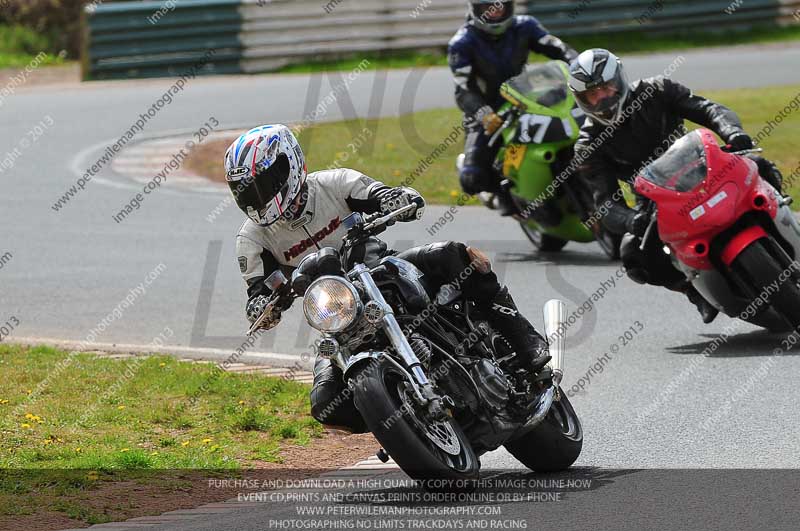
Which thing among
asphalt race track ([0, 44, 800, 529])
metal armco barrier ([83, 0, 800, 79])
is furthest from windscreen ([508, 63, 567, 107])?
metal armco barrier ([83, 0, 800, 79])

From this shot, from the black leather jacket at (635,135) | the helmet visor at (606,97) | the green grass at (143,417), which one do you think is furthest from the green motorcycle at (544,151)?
the green grass at (143,417)

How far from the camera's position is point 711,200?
8.56m

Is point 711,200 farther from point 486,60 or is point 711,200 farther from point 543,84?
point 486,60

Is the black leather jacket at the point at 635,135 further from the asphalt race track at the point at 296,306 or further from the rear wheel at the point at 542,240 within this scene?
the rear wheel at the point at 542,240

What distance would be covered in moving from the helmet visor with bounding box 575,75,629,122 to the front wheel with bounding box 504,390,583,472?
334cm

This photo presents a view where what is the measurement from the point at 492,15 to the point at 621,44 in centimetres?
1527

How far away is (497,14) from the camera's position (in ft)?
43.9

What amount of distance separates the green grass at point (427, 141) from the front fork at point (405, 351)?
31.0 feet

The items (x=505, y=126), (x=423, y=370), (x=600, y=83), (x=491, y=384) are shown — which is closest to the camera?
(x=423, y=370)

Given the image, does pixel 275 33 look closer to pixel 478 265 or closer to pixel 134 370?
pixel 134 370

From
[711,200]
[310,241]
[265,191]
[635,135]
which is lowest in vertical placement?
[635,135]

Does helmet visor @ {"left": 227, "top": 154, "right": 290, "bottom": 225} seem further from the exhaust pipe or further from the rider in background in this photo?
the rider in background

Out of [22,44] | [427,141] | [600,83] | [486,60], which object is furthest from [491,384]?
[22,44]

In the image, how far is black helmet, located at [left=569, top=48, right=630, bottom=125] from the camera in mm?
9695
